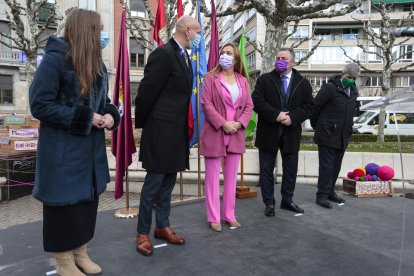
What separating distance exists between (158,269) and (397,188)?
202 inches

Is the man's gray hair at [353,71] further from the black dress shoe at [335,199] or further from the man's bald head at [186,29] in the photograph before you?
the man's bald head at [186,29]

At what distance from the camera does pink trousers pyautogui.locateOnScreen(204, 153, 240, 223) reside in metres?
4.05

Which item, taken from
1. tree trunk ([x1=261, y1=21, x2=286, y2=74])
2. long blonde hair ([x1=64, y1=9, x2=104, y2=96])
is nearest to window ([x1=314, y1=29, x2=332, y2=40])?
tree trunk ([x1=261, y1=21, x2=286, y2=74])

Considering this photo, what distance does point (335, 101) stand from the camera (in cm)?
505

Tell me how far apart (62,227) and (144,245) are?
924 mm

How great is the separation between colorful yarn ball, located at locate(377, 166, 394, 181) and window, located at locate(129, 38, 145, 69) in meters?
28.2

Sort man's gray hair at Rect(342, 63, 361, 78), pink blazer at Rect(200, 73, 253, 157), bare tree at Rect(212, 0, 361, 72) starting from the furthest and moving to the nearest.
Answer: bare tree at Rect(212, 0, 361, 72) → man's gray hair at Rect(342, 63, 361, 78) → pink blazer at Rect(200, 73, 253, 157)

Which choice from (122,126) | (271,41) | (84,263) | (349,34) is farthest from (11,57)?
(349,34)

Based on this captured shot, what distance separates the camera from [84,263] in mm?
2943

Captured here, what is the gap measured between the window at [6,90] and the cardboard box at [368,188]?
107 feet

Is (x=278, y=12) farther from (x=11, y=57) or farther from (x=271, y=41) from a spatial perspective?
(x=11, y=57)

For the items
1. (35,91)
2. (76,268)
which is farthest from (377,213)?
(35,91)

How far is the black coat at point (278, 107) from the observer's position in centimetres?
459

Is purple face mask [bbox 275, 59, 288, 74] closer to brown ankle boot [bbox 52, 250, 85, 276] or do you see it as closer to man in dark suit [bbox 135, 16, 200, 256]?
man in dark suit [bbox 135, 16, 200, 256]
